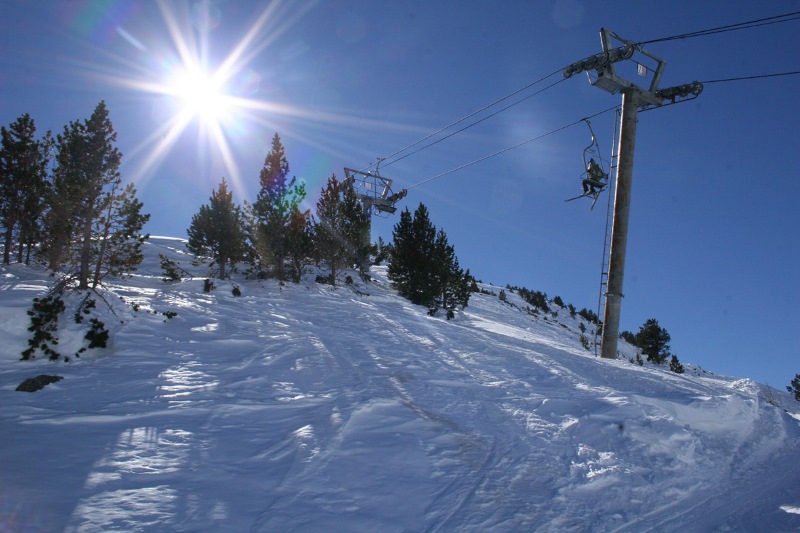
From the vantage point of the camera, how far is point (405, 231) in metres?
23.5

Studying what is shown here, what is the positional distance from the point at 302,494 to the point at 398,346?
21.9 feet

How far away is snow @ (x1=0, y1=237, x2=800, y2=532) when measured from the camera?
3359mm

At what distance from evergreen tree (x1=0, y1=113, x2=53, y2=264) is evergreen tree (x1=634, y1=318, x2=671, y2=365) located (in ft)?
107

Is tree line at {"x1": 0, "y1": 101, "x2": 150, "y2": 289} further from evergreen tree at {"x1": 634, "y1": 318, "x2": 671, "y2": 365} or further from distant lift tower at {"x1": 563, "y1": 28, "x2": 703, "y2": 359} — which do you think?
evergreen tree at {"x1": 634, "y1": 318, "x2": 671, "y2": 365}

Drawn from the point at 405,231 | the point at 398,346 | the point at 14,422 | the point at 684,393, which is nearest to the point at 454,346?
the point at 398,346

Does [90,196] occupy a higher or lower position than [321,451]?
higher

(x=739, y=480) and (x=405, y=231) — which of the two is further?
(x=405, y=231)

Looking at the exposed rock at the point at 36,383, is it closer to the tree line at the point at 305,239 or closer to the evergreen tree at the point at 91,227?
the evergreen tree at the point at 91,227

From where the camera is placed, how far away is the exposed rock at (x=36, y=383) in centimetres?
607

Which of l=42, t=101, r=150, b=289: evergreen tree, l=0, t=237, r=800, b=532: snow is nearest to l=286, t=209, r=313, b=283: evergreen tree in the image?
l=42, t=101, r=150, b=289: evergreen tree

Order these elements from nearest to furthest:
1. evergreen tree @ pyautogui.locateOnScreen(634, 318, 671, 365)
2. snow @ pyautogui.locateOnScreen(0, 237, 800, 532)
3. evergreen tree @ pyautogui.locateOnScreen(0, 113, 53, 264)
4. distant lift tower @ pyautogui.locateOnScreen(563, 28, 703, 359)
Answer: snow @ pyautogui.locateOnScreen(0, 237, 800, 532)
distant lift tower @ pyautogui.locateOnScreen(563, 28, 703, 359)
evergreen tree @ pyautogui.locateOnScreen(0, 113, 53, 264)
evergreen tree @ pyautogui.locateOnScreen(634, 318, 671, 365)

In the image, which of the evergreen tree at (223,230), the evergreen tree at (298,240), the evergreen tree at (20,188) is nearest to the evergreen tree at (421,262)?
the evergreen tree at (298,240)

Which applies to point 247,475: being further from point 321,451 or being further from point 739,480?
point 739,480

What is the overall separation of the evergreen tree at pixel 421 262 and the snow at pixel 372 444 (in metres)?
13.7
